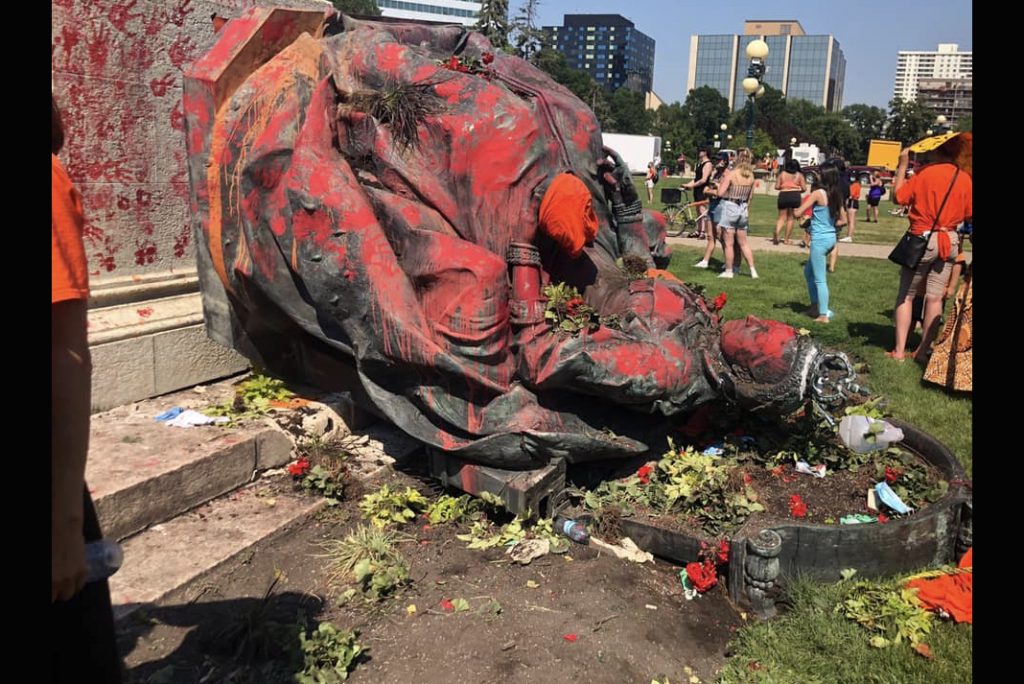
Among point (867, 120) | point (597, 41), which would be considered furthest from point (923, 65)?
point (867, 120)

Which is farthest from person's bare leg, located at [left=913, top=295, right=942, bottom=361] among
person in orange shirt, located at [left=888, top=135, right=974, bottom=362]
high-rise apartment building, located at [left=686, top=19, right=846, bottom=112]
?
high-rise apartment building, located at [left=686, top=19, right=846, bottom=112]

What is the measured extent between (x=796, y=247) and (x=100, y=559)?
1392 cm

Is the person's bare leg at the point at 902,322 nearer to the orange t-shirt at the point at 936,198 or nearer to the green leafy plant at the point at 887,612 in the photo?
the orange t-shirt at the point at 936,198

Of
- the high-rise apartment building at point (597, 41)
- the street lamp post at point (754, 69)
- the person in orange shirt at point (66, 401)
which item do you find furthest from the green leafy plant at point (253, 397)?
the high-rise apartment building at point (597, 41)

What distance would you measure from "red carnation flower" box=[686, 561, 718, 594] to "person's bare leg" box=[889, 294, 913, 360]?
13.6 feet

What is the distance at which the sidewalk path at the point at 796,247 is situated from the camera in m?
13.5

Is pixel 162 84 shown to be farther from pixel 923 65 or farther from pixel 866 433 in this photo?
pixel 923 65

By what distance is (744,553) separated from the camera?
11.5 feet

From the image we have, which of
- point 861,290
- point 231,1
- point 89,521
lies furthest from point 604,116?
point 89,521

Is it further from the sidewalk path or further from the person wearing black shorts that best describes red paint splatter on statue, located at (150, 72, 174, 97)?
the sidewalk path

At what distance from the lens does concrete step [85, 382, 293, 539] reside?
3686 millimetres

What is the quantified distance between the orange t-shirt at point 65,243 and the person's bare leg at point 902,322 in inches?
264

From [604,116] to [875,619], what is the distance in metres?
50.8
